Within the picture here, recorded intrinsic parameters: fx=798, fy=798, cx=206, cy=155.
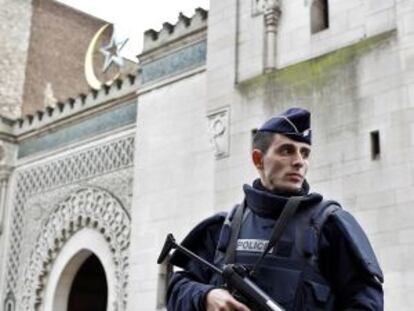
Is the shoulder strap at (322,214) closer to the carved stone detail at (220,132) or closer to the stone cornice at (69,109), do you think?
the carved stone detail at (220,132)

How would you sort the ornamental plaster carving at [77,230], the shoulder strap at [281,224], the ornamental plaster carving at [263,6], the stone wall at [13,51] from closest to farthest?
the shoulder strap at [281,224]
the ornamental plaster carving at [263,6]
the ornamental plaster carving at [77,230]
the stone wall at [13,51]

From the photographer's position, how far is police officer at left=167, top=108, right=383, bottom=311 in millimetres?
1699

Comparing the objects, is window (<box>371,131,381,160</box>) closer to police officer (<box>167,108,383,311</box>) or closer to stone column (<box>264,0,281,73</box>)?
stone column (<box>264,0,281,73</box>)

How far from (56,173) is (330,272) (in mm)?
10590

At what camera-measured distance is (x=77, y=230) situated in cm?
1138

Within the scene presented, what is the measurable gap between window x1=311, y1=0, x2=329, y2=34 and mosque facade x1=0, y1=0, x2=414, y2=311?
0.4 inches

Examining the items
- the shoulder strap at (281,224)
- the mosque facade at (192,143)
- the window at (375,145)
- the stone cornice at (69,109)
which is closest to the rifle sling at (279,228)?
the shoulder strap at (281,224)

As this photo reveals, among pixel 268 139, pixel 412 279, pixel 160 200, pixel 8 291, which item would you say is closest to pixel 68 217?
pixel 8 291

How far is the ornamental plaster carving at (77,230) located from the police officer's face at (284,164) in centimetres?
843

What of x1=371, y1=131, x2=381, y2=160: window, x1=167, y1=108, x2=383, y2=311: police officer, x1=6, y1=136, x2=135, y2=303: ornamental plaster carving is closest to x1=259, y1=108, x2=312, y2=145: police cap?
x1=167, y1=108, x2=383, y2=311: police officer

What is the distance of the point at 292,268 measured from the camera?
1725 millimetres

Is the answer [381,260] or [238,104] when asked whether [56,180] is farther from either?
[381,260]

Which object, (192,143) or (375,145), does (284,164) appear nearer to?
(375,145)

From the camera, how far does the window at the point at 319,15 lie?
25.7 feet
